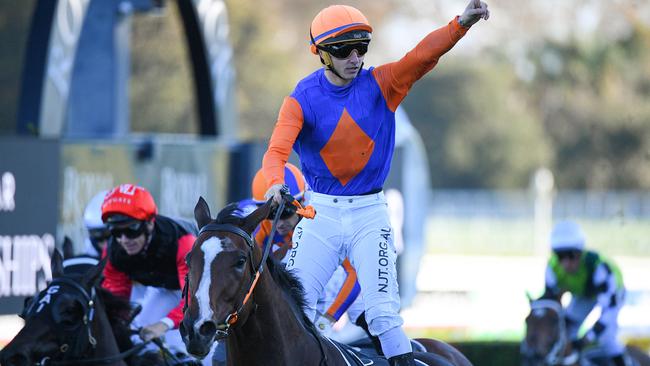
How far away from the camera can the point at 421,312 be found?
61.2ft

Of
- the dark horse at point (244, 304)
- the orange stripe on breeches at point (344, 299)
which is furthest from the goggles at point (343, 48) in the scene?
the orange stripe on breeches at point (344, 299)

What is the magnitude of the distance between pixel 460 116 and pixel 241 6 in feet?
31.9

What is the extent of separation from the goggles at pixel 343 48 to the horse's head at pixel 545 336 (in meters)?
4.48

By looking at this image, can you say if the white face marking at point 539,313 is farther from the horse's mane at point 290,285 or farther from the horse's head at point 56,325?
the horse's mane at point 290,285

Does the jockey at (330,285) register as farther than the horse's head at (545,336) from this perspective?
No

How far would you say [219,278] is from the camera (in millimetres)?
4094

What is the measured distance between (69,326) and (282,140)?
1.43 metres

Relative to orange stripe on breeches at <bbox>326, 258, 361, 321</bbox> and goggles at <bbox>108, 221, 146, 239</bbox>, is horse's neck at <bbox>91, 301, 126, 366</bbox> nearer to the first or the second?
goggles at <bbox>108, 221, 146, 239</bbox>

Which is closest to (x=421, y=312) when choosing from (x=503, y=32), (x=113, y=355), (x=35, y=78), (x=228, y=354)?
(x=35, y=78)

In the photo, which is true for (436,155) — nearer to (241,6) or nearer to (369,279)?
(241,6)

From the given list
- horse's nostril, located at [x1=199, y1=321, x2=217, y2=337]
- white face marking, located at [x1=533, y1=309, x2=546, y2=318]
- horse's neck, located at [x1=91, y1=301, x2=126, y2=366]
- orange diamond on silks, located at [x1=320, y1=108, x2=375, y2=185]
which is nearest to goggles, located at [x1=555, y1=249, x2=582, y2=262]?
white face marking, located at [x1=533, y1=309, x2=546, y2=318]

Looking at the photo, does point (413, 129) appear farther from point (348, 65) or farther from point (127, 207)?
point (348, 65)

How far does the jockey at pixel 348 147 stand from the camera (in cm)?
491

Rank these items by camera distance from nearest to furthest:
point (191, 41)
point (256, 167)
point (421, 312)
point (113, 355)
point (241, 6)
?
point (113, 355) < point (256, 167) < point (191, 41) < point (421, 312) < point (241, 6)
